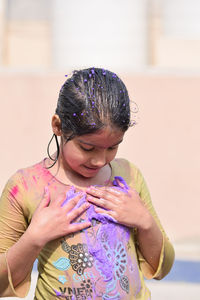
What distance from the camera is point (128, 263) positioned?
2289 millimetres

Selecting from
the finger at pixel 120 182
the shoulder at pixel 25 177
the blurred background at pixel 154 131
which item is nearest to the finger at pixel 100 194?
the finger at pixel 120 182

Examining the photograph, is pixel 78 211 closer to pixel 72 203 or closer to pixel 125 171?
pixel 72 203

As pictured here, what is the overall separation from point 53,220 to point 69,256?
0.16 metres

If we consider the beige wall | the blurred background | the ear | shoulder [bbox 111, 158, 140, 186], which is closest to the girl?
the ear

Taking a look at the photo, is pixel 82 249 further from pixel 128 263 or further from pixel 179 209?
pixel 179 209

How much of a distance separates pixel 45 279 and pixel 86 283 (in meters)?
0.17

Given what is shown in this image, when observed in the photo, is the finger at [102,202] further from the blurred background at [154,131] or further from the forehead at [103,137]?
the blurred background at [154,131]

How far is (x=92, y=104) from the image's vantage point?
2.12 m

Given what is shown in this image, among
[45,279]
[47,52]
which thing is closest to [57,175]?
[45,279]

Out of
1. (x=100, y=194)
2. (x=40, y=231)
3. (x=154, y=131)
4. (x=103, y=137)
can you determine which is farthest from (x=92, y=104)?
(x=154, y=131)

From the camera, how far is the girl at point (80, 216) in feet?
7.04

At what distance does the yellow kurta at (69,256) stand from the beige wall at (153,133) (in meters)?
3.78

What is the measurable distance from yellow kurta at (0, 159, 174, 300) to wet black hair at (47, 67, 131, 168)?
0.27m

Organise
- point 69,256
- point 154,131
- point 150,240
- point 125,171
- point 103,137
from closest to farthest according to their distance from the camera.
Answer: point 103,137 → point 69,256 → point 150,240 → point 125,171 → point 154,131
